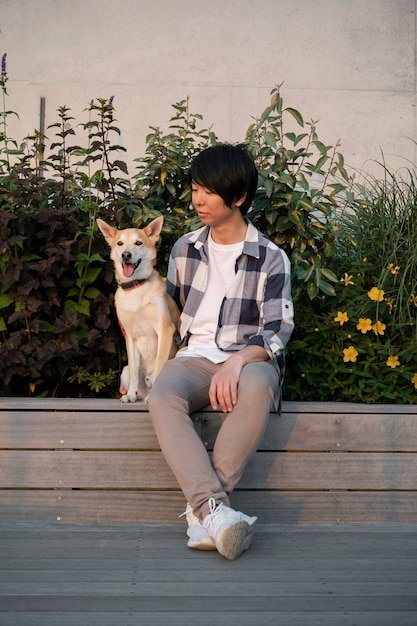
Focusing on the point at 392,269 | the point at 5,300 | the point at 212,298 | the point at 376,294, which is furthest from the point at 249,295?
the point at 5,300

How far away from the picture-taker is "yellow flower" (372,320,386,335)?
9.97 ft

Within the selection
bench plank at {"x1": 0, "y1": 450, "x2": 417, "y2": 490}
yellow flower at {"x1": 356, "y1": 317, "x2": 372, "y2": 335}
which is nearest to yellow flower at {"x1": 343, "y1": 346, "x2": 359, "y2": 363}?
yellow flower at {"x1": 356, "y1": 317, "x2": 372, "y2": 335}

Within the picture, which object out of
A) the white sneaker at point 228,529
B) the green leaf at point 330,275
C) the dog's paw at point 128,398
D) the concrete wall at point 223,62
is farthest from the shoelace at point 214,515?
the concrete wall at point 223,62

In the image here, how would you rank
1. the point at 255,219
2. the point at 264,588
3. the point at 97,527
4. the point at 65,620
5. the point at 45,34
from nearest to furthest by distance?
the point at 65,620, the point at 264,588, the point at 97,527, the point at 255,219, the point at 45,34

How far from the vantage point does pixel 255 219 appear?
135 inches

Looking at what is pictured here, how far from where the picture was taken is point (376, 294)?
3057mm

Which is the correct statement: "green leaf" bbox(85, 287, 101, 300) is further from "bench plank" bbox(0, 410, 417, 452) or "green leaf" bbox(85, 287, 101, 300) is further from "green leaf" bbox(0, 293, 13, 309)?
"bench plank" bbox(0, 410, 417, 452)

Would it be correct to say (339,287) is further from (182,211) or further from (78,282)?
(78,282)

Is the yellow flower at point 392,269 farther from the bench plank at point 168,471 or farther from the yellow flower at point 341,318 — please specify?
the bench plank at point 168,471

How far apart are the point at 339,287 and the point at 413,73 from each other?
8.76 ft

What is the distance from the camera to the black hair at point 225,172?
9.09 feet

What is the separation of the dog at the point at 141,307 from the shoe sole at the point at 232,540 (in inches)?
35.2

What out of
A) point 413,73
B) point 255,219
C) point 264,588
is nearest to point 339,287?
point 255,219

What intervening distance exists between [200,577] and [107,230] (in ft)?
5.14
